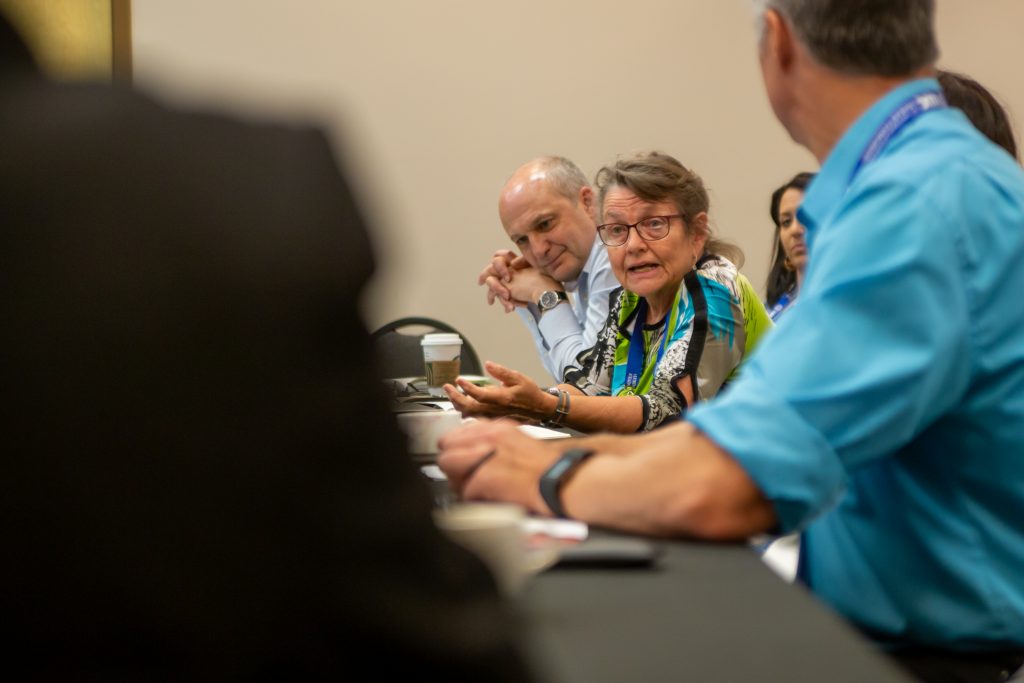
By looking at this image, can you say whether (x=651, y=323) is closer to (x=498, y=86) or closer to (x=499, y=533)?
(x=499, y=533)

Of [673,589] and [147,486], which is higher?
[147,486]

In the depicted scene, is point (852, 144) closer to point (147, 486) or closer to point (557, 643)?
point (557, 643)

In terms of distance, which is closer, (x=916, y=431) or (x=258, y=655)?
(x=258, y=655)

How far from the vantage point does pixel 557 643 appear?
0.71m

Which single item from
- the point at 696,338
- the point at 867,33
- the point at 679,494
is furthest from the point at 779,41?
the point at 696,338

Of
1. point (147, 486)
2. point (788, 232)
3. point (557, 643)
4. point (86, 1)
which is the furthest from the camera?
point (86, 1)

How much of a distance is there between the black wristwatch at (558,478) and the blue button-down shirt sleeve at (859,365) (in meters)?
0.16

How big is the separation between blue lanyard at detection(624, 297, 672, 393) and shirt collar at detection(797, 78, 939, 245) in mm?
1174

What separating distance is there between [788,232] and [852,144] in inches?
101

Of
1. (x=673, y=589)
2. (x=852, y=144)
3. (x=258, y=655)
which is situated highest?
(x=852, y=144)

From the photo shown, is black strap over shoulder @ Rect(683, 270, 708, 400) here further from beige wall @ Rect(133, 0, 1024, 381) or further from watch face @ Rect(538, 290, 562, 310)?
→ beige wall @ Rect(133, 0, 1024, 381)

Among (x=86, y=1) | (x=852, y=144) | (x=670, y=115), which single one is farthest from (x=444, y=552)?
(x=670, y=115)

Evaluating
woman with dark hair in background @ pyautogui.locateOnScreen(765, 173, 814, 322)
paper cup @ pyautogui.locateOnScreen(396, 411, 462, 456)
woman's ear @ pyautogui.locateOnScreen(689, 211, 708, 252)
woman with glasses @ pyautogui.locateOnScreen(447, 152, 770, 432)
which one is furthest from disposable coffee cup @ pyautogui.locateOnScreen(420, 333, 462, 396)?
woman with dark hair in background @ pyautogui.locateOnScreen(765, 173, 814, 322)

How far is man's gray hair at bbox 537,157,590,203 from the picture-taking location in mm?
3174
